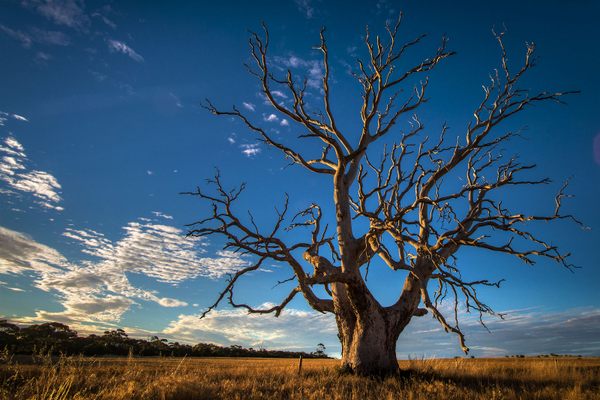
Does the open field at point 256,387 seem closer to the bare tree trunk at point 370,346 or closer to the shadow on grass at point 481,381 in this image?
the shadow on grass at point 481,381

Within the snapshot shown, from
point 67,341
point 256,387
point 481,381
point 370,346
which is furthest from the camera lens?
point 67,341

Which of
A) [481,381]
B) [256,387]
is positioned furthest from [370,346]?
[256,387]

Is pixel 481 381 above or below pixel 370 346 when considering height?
below

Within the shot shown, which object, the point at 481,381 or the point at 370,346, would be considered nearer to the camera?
the point at 481,381

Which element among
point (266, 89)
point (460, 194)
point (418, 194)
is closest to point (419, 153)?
point (418, 194)

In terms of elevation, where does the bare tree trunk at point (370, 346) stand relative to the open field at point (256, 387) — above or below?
above

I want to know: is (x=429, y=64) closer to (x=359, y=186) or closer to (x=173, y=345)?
(x=359, y=186)

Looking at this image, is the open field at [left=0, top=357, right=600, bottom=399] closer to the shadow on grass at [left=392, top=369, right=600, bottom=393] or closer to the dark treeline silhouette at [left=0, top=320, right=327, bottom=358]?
the shadow on grass at [left=392, top=369, right=600, bottom=393]

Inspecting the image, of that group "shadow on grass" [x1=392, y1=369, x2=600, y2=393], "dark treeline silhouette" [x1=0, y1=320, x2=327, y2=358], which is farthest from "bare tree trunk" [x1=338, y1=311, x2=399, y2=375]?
"dark treeline silhouette" [x1=0, y1=320, x2=327, y2=358]

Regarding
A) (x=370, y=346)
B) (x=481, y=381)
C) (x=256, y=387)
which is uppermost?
(x=370, y=346)

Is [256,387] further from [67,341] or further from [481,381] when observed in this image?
[67,341]

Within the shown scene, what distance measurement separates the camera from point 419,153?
55.2ft

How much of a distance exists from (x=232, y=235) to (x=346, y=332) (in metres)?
5.45

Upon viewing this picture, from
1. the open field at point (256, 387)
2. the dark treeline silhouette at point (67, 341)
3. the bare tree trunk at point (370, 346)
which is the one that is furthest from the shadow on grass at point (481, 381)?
the dark treeline silhouette at point (67, 341)
